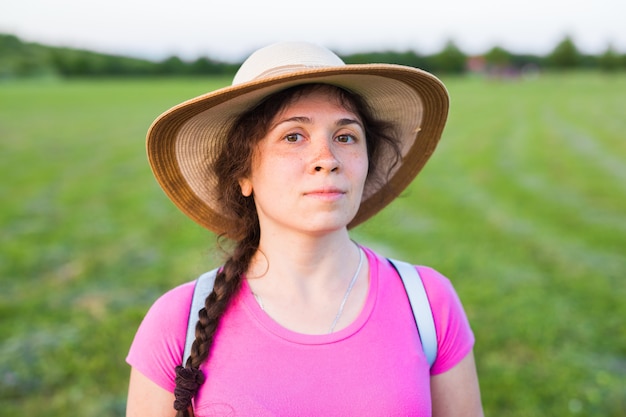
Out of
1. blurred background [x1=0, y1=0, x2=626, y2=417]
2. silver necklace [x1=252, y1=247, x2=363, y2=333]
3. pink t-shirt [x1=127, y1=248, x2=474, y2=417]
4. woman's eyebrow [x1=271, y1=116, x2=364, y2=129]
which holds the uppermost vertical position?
Answer: woman's eyebrow [x1=271, y1=116, x2=364, y2=129]

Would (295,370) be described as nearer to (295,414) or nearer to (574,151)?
(295,414)

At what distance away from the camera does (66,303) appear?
535 centimetres

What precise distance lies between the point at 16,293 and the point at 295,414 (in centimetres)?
467

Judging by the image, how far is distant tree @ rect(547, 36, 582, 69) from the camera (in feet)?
251

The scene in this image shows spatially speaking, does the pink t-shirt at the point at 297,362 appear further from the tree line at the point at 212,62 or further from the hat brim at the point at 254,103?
the tree line at the point at 212,62

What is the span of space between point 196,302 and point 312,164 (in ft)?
1.68

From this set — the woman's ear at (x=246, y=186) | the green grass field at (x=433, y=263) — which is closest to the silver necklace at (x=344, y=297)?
the woman's ear at (x=246, y=186)

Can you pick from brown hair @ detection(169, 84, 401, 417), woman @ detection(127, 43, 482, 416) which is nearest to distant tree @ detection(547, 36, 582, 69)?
brown hair @ detection(169, 84, 401, 417)

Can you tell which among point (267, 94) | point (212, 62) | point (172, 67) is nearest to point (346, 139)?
point (267, 94)

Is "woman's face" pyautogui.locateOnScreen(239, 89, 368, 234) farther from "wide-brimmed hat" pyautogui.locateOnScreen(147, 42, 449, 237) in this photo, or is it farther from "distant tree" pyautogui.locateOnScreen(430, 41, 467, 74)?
"distant tree" pyautogui.locateOnScreen(430, 41, 467, 74)

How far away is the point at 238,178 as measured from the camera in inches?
77.7

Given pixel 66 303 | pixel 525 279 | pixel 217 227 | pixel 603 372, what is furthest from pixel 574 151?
pixel 217 227

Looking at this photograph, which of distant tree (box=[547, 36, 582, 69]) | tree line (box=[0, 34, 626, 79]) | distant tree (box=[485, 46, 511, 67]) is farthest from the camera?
distant tree (box=[485, 46, 511, 67])

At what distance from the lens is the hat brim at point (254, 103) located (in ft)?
5.72
